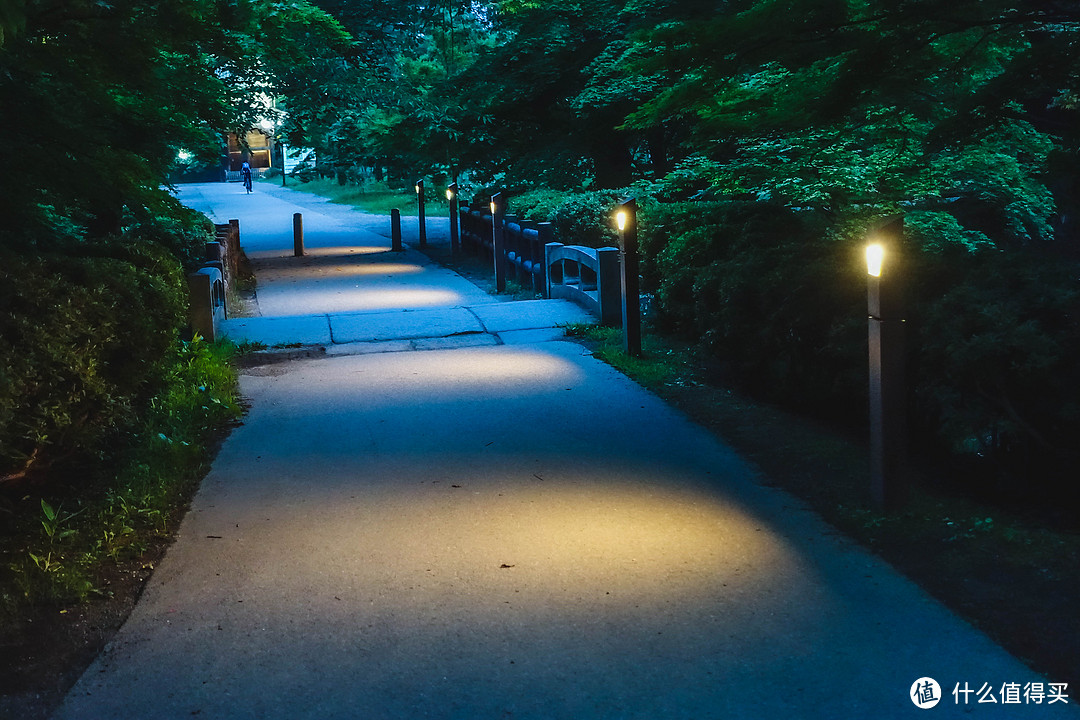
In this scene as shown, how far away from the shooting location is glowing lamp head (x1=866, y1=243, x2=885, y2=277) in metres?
5.75

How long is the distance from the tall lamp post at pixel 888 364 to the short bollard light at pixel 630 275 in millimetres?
4502

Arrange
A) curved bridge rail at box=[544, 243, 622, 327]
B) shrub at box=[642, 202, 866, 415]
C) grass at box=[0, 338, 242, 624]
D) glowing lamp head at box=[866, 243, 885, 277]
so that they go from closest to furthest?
grass at box=[0, 338, 242, 624]
glowing lamp head at box=[866, 243, 885, 277]
shrub at box=[642, 202, 866, 415]
curved bridge rail at box=[544, 243, 622, 327]

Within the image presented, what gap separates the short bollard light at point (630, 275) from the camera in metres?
10.3

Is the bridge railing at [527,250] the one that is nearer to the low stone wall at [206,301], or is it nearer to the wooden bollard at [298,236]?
the low stone wall at [206,301]

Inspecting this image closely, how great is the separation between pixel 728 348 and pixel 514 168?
12053 mm

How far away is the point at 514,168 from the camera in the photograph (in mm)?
20219

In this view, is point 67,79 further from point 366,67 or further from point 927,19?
point 366,67

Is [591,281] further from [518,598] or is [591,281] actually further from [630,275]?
[518,598]

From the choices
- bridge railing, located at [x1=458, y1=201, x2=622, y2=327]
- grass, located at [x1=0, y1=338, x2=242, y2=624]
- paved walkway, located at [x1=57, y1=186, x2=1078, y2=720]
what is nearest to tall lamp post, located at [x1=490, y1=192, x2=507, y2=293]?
bridge railing, located at [x1=458, y1=201, x2=622, y2=327]

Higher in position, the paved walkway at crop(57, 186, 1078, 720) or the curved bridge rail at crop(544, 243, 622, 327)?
the curved bridge rail at crop(544, 243, 622, 327)

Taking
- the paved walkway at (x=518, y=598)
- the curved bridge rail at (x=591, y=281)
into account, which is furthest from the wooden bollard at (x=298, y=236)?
the paved walkway at (x=518, y=598)

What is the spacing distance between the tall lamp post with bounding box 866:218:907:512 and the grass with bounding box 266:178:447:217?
87.1 ft

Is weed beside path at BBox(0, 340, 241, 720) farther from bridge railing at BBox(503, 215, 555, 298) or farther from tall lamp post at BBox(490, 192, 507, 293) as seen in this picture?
tall lamp post at BBox(490, 192, 507, 293)

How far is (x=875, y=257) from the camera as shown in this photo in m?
5.80
